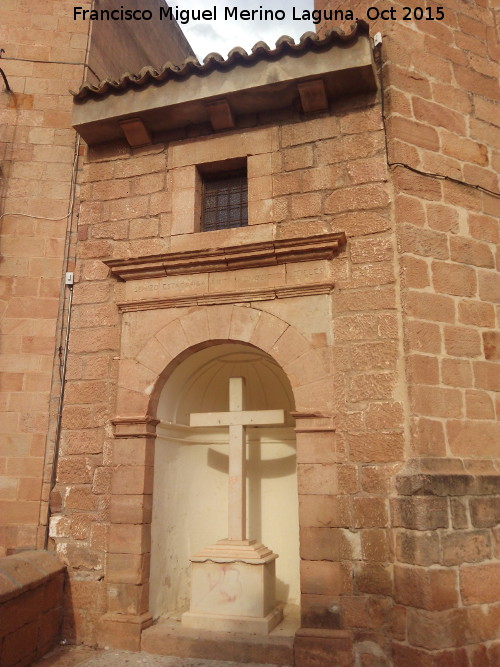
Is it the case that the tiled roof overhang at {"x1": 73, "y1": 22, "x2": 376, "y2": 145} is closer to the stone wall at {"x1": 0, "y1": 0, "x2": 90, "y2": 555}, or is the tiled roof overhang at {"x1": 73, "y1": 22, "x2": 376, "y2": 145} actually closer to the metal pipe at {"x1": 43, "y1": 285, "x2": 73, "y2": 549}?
the stone wall at {"x1": 0, "y1": 0, "x2": 90, "y2": 555}

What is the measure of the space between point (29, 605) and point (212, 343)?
2469mm

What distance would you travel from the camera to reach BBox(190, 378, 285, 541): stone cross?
460 cm

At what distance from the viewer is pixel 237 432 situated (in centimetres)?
485

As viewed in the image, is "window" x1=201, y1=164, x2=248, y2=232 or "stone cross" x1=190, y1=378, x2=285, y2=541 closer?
"stone cross" x1=190, y1=378, x2=285, y2=541

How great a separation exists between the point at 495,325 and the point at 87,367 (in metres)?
3.62

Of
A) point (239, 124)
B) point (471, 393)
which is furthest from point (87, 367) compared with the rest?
point (471, 393)

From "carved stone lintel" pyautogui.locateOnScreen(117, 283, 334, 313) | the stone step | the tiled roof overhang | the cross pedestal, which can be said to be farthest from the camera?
the tiled roof overhang

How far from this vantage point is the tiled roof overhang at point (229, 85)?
4723 millimetres

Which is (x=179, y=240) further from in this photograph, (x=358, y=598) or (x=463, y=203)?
(x=358, y=598)

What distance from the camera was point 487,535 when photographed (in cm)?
384

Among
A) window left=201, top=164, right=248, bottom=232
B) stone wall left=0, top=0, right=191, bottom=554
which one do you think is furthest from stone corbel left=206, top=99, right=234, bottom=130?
stone wall left=0, top=0, right=191, bottom=554

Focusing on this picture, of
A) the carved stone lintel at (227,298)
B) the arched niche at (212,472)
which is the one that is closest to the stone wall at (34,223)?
the carved stone lintel at (227,298)

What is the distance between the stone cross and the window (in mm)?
1559

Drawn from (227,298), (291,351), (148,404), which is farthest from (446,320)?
(148,404)
